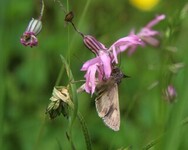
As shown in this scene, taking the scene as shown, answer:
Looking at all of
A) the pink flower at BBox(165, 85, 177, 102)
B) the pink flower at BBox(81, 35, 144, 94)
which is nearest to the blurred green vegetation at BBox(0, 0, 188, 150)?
the pink flower at BBox(165, 85, 177, 102)

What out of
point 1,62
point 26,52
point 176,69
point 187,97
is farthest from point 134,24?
point 187,97

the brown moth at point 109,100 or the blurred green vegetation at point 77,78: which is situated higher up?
the blurred green vegetation at point 77,78

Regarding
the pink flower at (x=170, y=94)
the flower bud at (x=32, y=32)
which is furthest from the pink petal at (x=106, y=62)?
the pink flower at (x=170, y=94)

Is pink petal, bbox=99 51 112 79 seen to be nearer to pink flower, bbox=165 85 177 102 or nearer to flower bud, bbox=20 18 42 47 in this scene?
flower bud, bbox=20 18 42 47

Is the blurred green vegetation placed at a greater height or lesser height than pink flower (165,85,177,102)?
greater

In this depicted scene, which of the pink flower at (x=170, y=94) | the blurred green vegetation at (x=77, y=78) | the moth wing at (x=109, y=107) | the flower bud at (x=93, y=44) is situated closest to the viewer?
the moth wing at (x=109, y=107)

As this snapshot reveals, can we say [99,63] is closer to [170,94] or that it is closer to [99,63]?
[99,63]

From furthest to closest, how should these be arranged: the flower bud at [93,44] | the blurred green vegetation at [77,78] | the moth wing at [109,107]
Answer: the blurred green vegetation at [77,78] → the flower bud at [93,44] → the moth wing at [109,107]

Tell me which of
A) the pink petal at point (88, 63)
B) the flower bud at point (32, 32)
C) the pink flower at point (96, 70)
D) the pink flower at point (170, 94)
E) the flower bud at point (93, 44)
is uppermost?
the flower bud at point (32, 32)

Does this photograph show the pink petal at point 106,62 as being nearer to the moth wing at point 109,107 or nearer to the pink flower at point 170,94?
the moth wing at point 109,107
